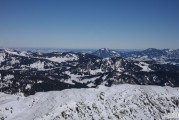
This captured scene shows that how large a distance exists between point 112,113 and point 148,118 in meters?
26.4

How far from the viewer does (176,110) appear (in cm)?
19125

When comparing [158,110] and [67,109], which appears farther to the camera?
[158,110]

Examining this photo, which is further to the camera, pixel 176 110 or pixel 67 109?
pixel 176 110

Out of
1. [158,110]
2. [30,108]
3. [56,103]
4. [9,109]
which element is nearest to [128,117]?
[158,110]

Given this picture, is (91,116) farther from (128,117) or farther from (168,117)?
(168,117)

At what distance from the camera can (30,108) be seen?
7229 inches

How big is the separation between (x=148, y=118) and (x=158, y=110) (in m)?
14.7

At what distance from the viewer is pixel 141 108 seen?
188 metres

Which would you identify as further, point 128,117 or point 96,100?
point 96,100

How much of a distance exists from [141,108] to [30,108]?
3330 inches

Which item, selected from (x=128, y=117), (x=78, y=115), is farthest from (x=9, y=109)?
(x=128, y=117)

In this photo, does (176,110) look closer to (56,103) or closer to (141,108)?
(141,108)

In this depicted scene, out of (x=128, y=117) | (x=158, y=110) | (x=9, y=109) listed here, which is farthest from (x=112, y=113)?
(x=9, y=109)

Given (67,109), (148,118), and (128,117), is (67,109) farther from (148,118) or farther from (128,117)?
(148,118)
